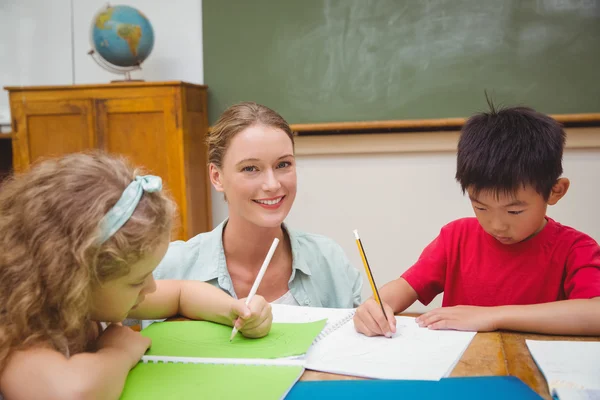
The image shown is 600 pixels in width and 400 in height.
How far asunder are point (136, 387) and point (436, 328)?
0.56m

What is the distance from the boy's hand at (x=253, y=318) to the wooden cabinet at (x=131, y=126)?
212 cm

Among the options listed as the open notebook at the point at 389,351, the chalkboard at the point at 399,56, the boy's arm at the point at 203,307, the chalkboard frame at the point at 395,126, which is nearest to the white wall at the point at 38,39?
the chalkboard at the point at 399,56

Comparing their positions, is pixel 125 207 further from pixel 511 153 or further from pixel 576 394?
pixel 511 153

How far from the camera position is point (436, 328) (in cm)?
111

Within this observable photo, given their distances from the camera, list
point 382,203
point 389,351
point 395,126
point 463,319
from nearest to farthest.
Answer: point 389,351, point 463,319, point 395,126, point 382,203

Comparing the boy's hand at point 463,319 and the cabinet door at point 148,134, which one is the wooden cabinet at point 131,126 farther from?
the boy's hand at point 463,319

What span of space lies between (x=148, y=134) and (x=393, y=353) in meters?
2.51

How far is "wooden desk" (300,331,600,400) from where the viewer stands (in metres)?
0.87

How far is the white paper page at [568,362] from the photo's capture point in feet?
2.72

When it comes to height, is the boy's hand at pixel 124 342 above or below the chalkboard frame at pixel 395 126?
below

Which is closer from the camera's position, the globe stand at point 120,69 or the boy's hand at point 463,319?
the boy's hand at point 463,319

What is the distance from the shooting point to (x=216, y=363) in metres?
0.96

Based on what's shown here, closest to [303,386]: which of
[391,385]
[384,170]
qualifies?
[391,385]

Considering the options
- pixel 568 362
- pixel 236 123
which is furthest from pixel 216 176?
pixel 568 362
